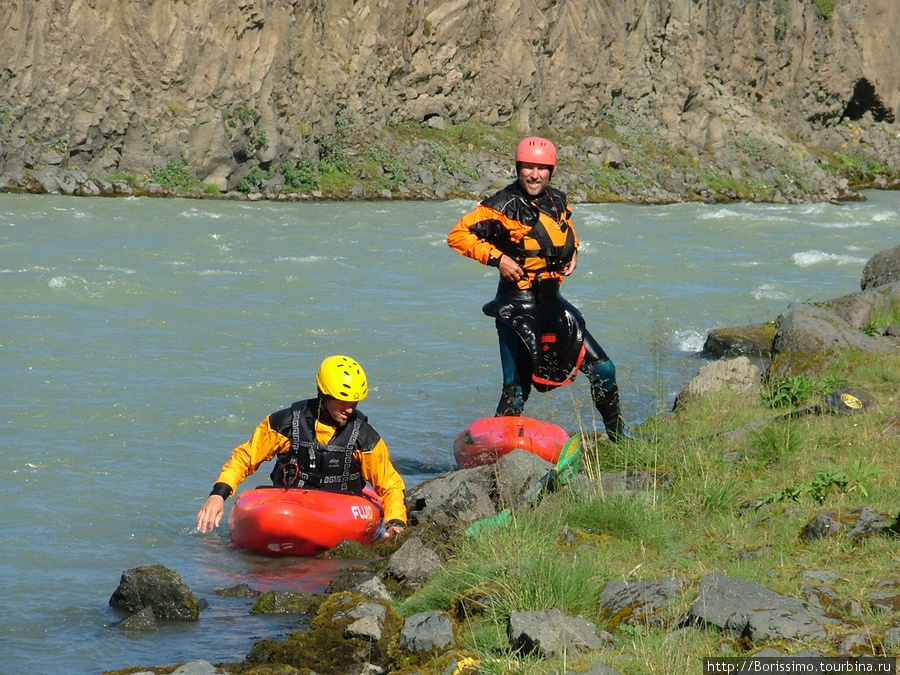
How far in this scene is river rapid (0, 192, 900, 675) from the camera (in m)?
5.84

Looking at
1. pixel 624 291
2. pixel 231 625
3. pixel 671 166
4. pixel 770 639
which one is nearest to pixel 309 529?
pixel 231 625

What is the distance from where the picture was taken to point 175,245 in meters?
17.8

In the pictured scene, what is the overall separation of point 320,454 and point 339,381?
19.5 inches

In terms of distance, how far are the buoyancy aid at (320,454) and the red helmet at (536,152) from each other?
1.96 meters

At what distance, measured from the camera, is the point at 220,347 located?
11562 mm

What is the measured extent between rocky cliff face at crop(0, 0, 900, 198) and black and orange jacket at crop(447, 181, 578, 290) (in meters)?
19.8

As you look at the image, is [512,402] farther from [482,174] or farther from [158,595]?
[482,174]

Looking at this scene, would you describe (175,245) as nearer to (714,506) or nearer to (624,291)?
(624,291)

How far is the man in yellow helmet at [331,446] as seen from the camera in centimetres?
603

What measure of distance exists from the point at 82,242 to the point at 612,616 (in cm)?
1516

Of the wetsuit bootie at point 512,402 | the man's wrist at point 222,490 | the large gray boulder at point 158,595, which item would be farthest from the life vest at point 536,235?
the large gray boulder at point 158,595

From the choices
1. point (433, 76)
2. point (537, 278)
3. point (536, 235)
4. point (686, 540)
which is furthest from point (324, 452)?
point (433, 76)

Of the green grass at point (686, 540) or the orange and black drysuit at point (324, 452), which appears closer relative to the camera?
the green grass at point (686, 540)

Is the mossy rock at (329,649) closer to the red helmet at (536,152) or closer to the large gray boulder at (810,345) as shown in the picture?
the red helmet at (536,152)
